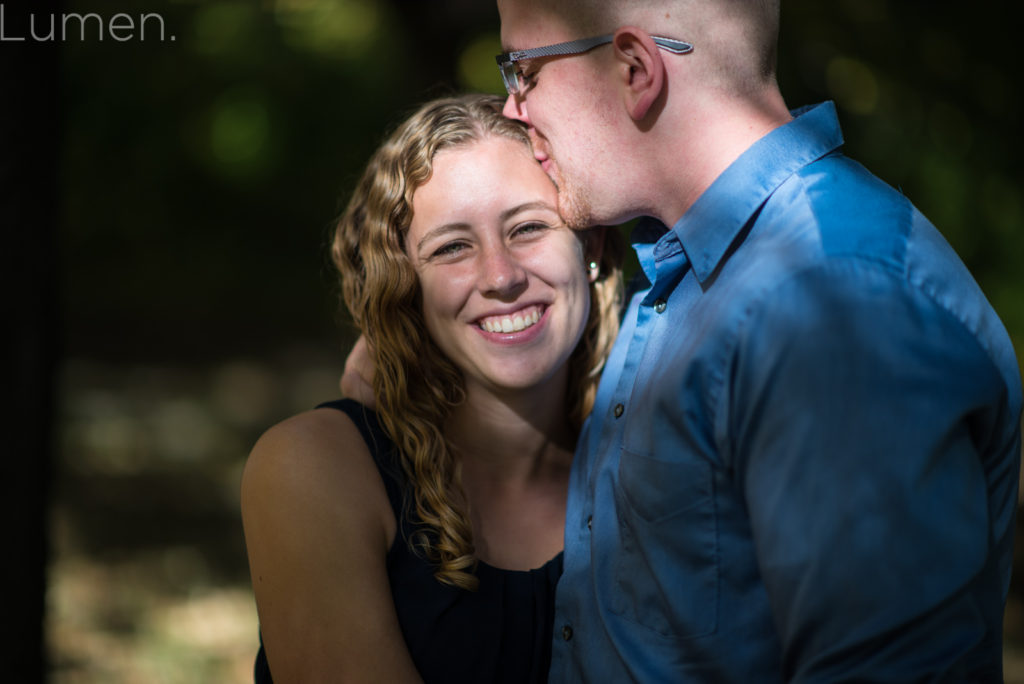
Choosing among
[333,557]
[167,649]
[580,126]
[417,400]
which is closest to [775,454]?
[580,126]

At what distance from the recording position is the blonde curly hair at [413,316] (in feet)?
7.26

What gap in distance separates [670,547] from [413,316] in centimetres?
→ 106

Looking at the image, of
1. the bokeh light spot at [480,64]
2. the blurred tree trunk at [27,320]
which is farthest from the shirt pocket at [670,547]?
the bokeh light spot at [480,64]

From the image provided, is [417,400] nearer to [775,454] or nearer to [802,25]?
[775,454]

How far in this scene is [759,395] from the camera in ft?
4.61

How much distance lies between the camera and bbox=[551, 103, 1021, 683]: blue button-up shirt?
1.31 metres

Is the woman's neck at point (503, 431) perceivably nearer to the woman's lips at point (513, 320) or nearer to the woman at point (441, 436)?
the woman at point (441, 436)

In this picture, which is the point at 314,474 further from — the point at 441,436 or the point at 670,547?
the point at 670,547

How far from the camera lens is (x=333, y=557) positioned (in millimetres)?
2020

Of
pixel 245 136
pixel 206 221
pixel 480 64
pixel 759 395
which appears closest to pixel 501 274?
pixel 759 395

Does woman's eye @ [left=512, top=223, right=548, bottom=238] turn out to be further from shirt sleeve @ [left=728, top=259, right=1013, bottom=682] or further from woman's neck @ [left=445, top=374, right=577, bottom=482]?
shirt sleeve @ [left=728, top=259, right=1013, bottom=682]

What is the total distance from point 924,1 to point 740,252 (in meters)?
2.99

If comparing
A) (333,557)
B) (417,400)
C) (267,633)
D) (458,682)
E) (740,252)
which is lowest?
(458,682)

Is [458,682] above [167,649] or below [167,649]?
above
